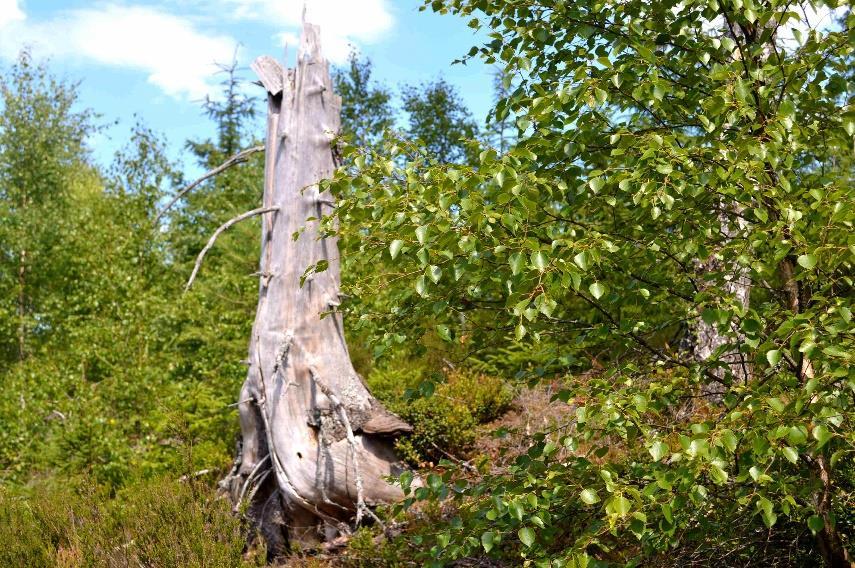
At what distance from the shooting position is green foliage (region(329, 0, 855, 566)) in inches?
137

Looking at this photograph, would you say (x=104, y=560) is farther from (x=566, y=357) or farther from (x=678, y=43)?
(x=678, y=43)

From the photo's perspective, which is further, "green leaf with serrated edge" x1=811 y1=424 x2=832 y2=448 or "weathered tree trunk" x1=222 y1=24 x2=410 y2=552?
"weathered tree trunk" x1=222 y1=24 x2=410 y2=552

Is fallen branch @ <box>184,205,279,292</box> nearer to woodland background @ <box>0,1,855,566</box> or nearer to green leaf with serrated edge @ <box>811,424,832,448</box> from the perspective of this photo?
woodland background @ <box>0,1,855,566</box>

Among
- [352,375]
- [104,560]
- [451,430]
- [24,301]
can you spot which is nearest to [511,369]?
[451,430]

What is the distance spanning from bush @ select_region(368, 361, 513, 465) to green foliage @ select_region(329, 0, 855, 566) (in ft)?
9.91

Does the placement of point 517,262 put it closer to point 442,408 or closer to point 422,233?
point 422,233

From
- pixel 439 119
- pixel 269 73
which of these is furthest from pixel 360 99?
pixel 269 73

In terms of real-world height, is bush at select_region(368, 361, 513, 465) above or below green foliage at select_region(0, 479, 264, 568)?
above

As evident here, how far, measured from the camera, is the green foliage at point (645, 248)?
3.49m

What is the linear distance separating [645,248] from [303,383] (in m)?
3.94

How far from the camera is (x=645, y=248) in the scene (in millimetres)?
4406

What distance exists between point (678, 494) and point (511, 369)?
7.09 meters

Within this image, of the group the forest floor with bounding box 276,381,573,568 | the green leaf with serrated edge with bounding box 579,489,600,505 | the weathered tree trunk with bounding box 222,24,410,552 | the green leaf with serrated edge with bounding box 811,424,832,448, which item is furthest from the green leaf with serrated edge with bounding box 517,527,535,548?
the weathered tree trunk with bounding box 222,24,410,552

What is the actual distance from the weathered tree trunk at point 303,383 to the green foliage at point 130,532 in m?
0.58
